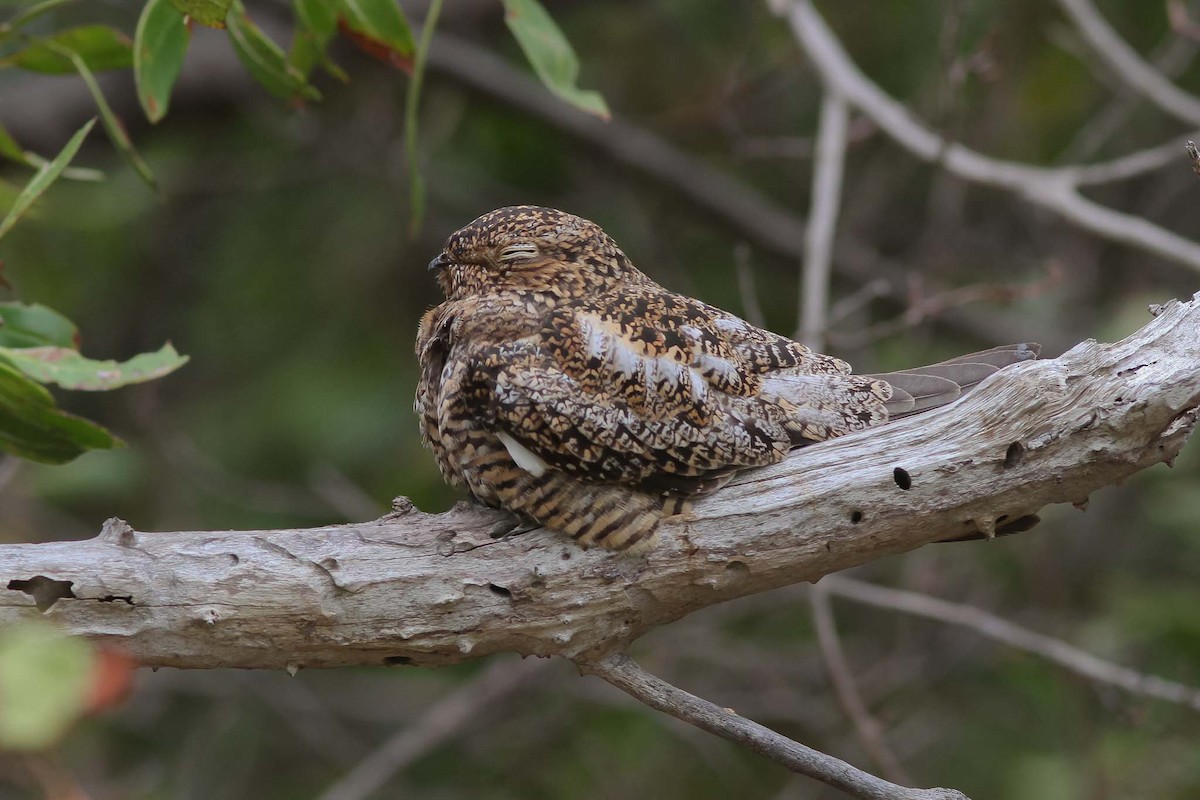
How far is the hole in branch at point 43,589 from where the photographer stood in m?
2.24

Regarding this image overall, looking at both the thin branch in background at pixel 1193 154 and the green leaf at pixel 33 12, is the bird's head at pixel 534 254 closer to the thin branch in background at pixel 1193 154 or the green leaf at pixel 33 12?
the green leaf at pixel 33 12

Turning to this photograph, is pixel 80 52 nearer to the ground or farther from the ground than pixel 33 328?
farther from the ground

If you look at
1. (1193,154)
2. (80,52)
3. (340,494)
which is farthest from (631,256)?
(1193,154)

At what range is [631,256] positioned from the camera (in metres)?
6.15

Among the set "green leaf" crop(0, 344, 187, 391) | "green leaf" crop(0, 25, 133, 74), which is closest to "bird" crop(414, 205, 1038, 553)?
"green leaf" crop(0, 344, 187, 391)

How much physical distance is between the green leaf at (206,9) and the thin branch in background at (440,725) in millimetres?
3133

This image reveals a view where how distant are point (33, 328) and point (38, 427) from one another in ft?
0.82

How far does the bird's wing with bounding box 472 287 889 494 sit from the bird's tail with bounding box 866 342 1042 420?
0.05 m

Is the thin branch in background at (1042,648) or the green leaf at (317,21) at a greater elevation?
the green leaf at (317,21)

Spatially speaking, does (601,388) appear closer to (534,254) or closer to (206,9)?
(534,254)

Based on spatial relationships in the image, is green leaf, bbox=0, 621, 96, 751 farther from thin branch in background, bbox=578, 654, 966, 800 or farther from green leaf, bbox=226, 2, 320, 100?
green leaf, bbox=226, 2, 320, 100

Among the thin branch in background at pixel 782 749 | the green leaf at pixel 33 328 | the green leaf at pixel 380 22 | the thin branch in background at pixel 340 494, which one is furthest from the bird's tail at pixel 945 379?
the thin branch in background at pixel 340 494

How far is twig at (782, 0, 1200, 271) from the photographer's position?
3691 millimetres

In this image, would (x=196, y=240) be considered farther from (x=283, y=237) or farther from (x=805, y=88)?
(x=805, y=88)
